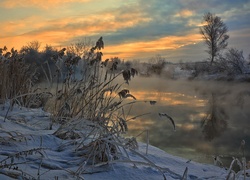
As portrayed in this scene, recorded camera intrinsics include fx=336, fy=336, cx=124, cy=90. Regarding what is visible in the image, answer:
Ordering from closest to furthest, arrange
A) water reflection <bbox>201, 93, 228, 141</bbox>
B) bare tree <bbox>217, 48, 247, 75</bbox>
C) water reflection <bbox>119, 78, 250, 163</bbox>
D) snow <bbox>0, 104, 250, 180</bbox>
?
1. snow <bbox>0, 104, 250, 180</bbox>
2. water reflection <bbox>119, 78, 250, 163</bbox>
3. water reflection <bbox>201, 93, 228, 141</bbox>
4. bare tree <bbox>217, 48, 247, 75</bbox>

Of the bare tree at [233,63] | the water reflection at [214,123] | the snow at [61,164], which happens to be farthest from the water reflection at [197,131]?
the bare tree at [233,63]

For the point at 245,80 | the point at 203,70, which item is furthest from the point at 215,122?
the point at 203,70

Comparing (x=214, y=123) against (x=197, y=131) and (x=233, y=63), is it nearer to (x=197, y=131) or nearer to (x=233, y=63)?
(x=197, y=131)

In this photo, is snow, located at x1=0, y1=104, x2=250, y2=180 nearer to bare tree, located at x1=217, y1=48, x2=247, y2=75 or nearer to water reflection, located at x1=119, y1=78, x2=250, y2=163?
water reflection, located at x1=119, y1=78, x2=250, y2=163

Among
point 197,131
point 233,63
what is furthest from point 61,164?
point 233,63

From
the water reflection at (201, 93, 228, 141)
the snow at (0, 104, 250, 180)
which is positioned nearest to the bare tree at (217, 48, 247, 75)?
the water reflection at (201, 93, 228, 141)

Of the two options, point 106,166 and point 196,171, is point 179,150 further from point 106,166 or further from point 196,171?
point 106,166

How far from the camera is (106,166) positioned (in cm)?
198

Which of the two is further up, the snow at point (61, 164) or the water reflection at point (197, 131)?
the snow at point (61, 164)

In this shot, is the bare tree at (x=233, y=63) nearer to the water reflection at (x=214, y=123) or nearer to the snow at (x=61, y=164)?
the water reflection at (x=214, y=123)

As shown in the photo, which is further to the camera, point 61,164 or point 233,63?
point 233,63

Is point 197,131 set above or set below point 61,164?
below

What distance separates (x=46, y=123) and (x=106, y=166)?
186cm

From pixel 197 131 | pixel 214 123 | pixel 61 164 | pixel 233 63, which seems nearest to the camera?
pixel 61 164
